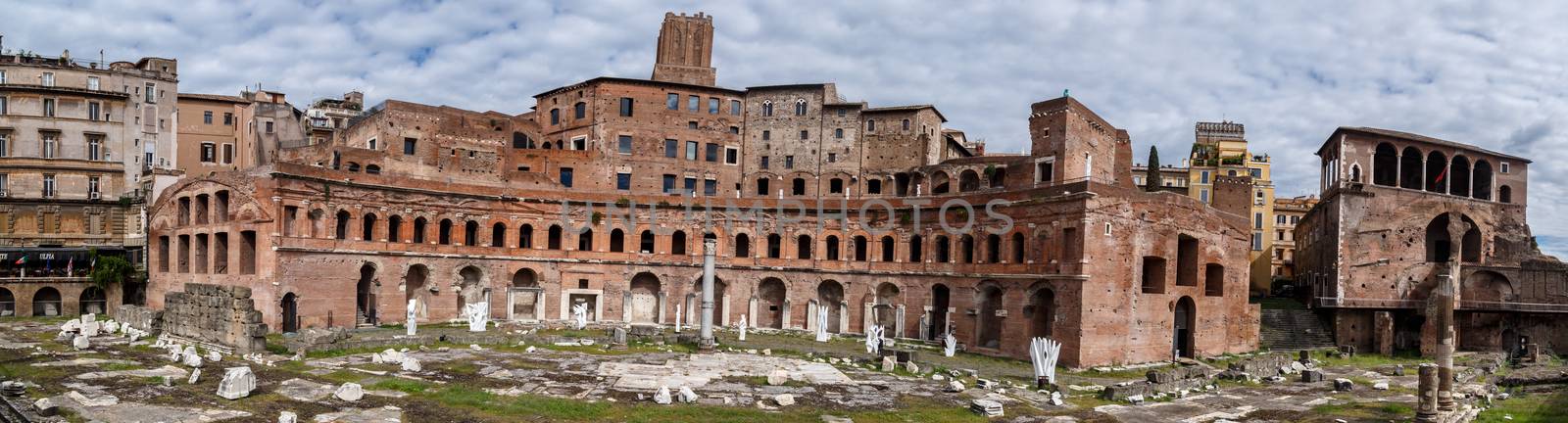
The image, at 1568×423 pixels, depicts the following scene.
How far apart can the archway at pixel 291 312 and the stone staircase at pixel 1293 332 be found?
1576 inches

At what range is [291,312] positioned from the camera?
124 ft

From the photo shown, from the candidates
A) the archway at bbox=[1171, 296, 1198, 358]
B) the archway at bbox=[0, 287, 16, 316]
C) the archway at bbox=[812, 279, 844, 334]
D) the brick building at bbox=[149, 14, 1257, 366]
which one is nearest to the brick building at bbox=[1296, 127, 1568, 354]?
the brick building at bbox=[149, 14, 1257, 366]

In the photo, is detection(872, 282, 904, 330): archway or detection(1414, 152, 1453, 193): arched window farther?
detection(1414, 152, 1453, 193): arched window

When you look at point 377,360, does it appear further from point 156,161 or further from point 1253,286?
point 1253,286

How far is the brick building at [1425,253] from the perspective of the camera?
43969 millimetres

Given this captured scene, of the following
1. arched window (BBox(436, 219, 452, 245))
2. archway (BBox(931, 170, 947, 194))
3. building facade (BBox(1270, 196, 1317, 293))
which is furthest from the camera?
building facade (BBox(1270, 196, 1317, 293))

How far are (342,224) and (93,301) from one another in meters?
14.6

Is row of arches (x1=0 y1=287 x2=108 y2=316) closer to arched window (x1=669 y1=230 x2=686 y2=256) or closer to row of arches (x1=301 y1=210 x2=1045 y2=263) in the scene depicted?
row of arches (x1=301 y1=210 x2=1045 y2=263)

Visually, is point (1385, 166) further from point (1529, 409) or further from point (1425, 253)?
point (1529, 409)

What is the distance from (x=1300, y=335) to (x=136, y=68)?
58.3m

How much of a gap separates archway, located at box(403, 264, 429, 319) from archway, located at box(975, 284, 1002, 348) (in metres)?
23.0

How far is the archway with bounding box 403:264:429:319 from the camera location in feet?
138

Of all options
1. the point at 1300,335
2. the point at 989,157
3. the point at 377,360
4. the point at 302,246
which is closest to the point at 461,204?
the point at 302,246

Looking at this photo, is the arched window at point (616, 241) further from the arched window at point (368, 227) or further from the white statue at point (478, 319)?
the arched window at point (368, 227)
